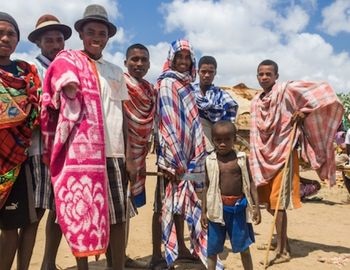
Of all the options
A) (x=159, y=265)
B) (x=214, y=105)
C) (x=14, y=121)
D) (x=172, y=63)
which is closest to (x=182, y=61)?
(x=172, y=63)

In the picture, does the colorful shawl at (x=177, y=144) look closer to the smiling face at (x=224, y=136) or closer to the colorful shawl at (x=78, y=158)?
the smiling face at (x=224, y=136)

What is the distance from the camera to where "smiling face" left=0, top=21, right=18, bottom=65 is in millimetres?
3121

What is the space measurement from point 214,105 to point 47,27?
2.00 meters

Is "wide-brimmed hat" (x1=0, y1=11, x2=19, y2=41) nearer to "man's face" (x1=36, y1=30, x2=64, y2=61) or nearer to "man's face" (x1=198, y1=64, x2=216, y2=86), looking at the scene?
"man's face" (x1=36, y1=30, x2=64, y2=61)

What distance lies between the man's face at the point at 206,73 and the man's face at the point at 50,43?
1731mm

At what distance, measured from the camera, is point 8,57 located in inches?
127

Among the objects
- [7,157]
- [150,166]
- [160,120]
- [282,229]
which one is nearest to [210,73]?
[160,120]

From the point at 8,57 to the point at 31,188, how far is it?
39.1 inches

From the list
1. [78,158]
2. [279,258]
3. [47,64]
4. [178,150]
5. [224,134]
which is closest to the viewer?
[78,158]

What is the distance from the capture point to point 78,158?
298 cm

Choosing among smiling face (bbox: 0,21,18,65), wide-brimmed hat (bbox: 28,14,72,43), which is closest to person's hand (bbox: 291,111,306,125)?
wide-brimmed hat (bbox: 28,14,72,43)

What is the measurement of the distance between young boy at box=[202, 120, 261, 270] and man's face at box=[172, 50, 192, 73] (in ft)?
3.07

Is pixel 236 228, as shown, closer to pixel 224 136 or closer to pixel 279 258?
pixel 224 136

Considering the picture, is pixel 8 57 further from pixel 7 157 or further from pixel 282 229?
pixel 282 229
